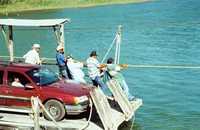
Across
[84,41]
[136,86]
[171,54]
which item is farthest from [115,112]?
[84,41]

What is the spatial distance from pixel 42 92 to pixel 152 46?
95.8 feet

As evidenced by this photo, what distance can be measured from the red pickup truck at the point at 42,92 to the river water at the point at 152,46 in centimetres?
423

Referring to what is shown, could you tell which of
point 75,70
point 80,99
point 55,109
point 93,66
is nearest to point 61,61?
point 75,70

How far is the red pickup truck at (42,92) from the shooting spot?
19.6 meters

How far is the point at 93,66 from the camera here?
858 inches

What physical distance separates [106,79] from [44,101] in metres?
4.04

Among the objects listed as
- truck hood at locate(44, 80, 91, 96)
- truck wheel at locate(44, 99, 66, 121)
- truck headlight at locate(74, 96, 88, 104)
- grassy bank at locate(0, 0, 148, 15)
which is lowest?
grassy bank at locate(0, 0, 148, 15)

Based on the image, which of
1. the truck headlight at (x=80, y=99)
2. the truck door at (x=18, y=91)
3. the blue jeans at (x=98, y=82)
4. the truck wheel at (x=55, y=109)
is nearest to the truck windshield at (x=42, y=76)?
the truck door at (x=18, y=91)

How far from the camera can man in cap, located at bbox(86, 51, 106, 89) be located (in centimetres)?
2173

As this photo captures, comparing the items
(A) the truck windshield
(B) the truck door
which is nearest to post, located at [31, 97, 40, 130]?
(B) the truck door

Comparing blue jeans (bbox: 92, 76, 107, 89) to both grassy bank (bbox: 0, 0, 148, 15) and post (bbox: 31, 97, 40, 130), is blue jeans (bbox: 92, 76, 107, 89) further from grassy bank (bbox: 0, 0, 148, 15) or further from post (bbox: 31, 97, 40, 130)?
grassy bank (bbox: 0, 0, 148, 15)

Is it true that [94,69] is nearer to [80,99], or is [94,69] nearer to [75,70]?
[75,70]

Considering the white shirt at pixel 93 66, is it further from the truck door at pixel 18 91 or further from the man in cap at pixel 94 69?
the truck door at pixel 18 91

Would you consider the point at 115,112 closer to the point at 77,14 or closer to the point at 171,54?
the point at 171,54
